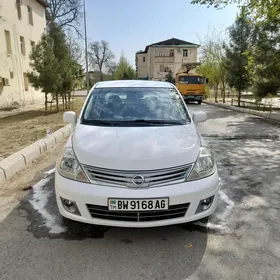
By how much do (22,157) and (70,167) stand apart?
3017 mm

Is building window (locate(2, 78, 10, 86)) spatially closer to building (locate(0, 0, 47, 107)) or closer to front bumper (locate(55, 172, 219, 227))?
building (locate(0, 0, 47, 107))

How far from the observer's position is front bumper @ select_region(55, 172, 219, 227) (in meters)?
2.45

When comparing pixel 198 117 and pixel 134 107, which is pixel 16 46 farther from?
pixel 198 117

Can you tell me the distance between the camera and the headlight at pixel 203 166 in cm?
266

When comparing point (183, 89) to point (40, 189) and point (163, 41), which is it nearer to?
point (40, 189)

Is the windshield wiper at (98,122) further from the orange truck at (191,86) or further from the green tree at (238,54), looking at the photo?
the orange truck at (191,86)

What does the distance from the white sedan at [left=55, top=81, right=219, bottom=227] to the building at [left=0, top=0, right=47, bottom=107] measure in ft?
54.3

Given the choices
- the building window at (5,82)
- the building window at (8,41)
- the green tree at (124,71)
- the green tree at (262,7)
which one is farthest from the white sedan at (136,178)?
the green tree at (124,71)

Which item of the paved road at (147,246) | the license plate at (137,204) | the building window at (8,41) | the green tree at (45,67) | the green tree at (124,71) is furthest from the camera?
the green tree at (124,71)

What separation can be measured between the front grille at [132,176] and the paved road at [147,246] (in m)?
0.68

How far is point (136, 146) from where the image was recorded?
2.79 m

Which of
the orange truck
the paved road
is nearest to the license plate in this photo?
the paved road

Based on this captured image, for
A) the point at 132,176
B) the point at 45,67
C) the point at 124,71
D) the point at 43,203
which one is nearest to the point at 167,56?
the point at 124,71

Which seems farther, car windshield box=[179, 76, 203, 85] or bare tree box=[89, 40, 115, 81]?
bare tree box=[89, 40, 115, 81]
